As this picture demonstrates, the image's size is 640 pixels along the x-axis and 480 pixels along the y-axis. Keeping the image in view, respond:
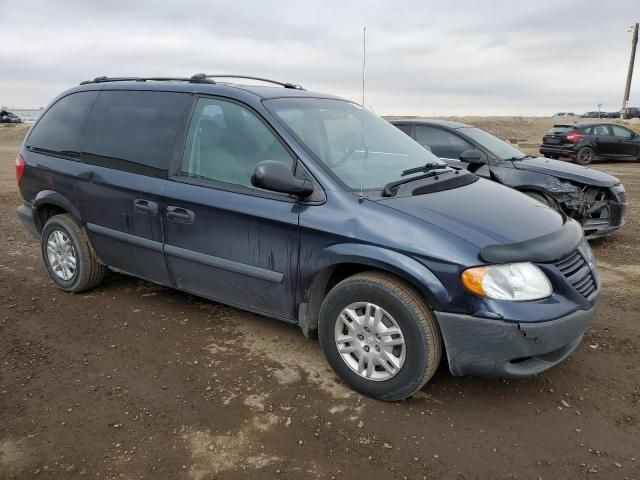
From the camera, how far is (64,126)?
4.52 m

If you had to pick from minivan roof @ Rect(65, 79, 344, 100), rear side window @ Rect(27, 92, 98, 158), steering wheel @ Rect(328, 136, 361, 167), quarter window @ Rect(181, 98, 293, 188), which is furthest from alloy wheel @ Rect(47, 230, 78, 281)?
steering wheel @ Rect(328, 136, 361, 167)

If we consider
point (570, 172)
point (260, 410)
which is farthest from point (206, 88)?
point (570, 172)

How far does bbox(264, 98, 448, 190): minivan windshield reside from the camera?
10.8 feet

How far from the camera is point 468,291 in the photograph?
2.66 metres

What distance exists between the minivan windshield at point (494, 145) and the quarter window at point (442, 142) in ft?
0.52

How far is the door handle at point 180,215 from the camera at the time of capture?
3.57 meters

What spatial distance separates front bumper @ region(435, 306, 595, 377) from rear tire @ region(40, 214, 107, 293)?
317 cm

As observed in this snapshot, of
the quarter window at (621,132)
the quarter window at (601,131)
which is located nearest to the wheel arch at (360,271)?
the quarter window at (601,131)

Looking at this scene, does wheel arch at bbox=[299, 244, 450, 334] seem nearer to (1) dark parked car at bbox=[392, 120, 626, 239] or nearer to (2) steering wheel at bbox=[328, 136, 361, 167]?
(2) steering wheel at bbox=[328, 136, 361, 167]

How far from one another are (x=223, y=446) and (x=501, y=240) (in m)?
1.82

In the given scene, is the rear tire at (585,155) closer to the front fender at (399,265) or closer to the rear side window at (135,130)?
the rear side window at (135,130)

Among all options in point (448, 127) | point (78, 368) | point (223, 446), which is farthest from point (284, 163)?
point (448, 127)

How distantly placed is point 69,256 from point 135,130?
1.41 metres

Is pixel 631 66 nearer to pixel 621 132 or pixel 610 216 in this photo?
pixel 621 132
